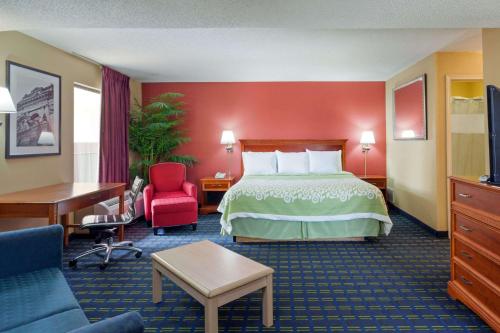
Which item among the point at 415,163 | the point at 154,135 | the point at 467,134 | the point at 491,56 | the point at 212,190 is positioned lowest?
the point at 212,190

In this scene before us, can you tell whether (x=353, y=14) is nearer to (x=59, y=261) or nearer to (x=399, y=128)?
(x=59, y=261)

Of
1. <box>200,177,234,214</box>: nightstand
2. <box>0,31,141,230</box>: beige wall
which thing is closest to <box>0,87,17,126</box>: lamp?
<box>0,31,141,230</box>: beige wall

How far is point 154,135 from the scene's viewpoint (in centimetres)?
534

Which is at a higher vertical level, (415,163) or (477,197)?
(415,163)

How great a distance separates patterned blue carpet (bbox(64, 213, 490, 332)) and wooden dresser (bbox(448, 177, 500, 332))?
0.14 metres

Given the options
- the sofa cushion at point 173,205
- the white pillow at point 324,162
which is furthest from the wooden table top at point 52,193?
the white pillow at point 324,162

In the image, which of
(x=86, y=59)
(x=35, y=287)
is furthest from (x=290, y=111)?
(x=35, y=287)

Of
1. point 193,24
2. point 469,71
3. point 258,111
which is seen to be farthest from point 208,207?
point 469,71

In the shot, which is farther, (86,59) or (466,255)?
(86,59)

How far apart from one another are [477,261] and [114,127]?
496cm

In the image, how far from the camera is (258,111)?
5.88 meters

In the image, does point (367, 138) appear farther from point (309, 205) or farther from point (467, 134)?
point (309, 205)

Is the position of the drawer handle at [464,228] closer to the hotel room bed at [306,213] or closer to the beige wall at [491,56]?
the hotel room bed at [306,213]

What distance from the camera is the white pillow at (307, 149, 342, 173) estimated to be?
5039mm
